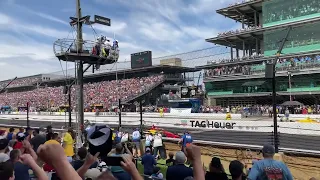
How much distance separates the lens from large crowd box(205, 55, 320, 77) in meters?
49.1

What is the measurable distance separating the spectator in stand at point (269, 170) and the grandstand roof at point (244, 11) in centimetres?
5880

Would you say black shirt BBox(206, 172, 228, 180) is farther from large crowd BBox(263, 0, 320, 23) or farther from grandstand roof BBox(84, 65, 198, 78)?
grandstand roof BBox(84, 65, 198, 78)

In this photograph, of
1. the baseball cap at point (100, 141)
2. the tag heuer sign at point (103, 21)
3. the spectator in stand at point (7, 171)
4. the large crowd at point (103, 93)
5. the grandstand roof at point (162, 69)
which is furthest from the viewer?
the grandstand roof at point (162, 69)

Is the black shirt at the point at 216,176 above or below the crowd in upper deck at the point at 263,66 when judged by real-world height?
below

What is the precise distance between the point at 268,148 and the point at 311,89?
4860 centimetres

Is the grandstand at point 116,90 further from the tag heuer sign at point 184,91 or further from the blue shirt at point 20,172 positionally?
the blue shirt at point 20,172

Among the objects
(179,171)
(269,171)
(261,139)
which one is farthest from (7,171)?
(261,139)

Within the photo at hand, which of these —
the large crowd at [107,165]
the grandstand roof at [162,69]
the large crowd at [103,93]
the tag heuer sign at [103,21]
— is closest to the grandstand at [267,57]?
the grandstand roof at [162,69]

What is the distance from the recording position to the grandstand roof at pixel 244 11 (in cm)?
6092

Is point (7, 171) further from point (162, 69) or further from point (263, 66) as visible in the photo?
point (162, 69)

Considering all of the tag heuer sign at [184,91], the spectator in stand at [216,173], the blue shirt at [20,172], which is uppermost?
the tag heuer sign at [184,91]

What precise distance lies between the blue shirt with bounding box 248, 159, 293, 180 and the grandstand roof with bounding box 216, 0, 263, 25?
58.9 metres

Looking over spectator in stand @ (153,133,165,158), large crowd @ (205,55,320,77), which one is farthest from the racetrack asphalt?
large crowd @ (205,55,320,77)

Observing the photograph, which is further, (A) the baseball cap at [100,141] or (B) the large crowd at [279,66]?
(B) the large crowd at [279,66]
